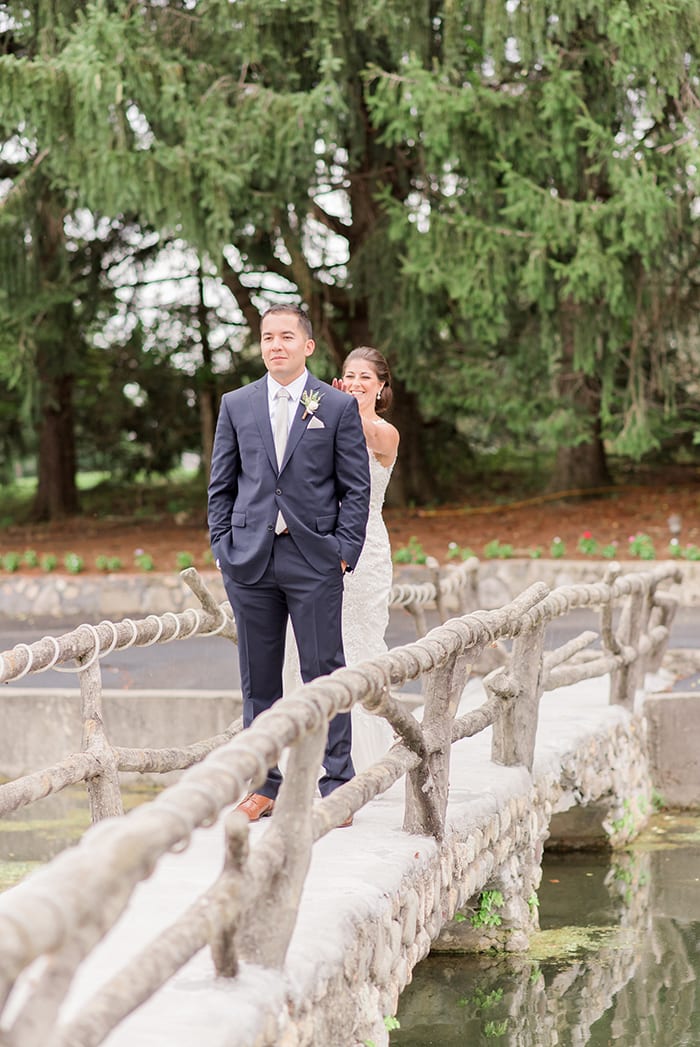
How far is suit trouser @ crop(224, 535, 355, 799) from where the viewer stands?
15.0ft

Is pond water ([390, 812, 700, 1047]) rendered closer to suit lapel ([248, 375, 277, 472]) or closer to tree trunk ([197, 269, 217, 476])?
suit lapel ([248, 375, 277, 472])

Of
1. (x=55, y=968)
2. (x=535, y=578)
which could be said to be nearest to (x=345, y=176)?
(x=535, y=578)

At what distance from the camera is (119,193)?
14062mm

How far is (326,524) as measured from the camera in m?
4.61

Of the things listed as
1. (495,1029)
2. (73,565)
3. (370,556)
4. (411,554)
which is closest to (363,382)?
(370,556)

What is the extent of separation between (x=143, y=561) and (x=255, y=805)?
10662 mm

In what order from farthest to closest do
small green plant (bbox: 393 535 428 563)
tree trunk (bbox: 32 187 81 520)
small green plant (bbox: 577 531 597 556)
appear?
tree trunk (bbox: 32 187 81 520)
small green plant (bbox: 393 535 428 563)
small green plant (bbox: 577 531 597 556)

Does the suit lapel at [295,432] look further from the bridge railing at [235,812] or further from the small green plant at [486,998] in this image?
the small green plant at [486,998]

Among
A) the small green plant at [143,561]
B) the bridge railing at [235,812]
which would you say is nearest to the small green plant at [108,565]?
the small green plant at [143,561]

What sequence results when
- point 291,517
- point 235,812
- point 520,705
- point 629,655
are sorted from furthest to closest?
1. point 629,655
2. point 520,705
3. point 291,517
4. point 235,812

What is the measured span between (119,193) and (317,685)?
11.6 metres

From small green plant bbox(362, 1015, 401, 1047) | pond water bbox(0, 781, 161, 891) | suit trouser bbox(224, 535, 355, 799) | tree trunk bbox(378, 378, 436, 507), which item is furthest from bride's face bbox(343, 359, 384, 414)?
tree trunk bbox(378, 378, 436, 507)

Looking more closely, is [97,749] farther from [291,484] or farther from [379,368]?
[379,368]

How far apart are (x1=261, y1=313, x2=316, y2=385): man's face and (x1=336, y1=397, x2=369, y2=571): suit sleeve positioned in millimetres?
225
